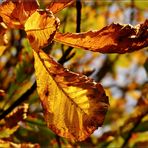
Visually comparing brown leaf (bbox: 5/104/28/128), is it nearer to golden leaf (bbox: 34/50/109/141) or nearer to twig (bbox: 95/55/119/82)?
golden leaf (bbox: 34/50/109/141)

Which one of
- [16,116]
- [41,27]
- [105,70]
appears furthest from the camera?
[105,70]

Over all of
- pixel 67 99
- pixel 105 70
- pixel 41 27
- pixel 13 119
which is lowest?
pixel 105 70

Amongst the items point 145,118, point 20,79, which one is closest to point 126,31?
point 20,79

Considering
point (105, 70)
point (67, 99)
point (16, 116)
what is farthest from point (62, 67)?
point (105, 70)

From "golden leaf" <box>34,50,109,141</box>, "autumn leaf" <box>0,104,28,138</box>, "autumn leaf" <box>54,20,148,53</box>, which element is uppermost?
"autumn leaf" <box>54,20,148,53</box>

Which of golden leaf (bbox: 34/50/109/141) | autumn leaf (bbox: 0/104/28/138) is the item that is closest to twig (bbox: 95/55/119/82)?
autumn leaf (bbox: 0/104/28/138)

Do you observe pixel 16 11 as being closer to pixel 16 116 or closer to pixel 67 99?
pixel 67 99
